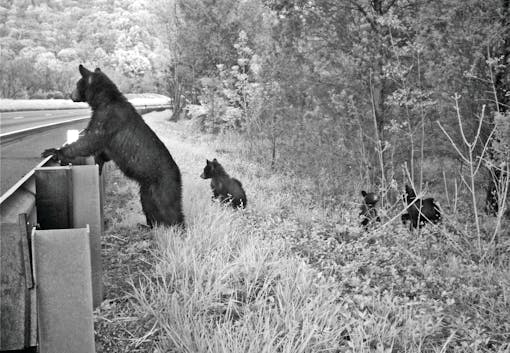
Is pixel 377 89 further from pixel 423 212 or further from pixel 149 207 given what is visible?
pixel 149 207

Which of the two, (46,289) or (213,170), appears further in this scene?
(213,170)

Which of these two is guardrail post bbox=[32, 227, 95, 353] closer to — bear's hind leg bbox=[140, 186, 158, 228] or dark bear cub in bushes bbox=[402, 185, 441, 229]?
bear's hind leg bbox=[140, 186, 158, 228]

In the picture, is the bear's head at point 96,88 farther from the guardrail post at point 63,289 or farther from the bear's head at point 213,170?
the guardrail post at point 63,289

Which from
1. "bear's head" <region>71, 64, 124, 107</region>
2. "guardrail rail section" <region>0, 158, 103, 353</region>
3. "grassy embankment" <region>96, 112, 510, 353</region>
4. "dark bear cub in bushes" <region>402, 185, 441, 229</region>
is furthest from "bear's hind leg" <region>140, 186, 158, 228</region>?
"dark bear cub in bushes" <region>402, 185, 441, 229</region>

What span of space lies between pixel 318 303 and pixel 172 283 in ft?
3.81

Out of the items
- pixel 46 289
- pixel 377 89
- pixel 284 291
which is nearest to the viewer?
pixel 46 289

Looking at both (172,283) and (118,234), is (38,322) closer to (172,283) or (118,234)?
(172,283)

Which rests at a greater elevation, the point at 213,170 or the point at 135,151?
the point at 135,151

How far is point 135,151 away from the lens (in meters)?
5.44

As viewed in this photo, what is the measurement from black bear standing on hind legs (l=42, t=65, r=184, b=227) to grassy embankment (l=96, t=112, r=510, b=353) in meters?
0.31

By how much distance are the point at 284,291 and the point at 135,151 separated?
8.16ft

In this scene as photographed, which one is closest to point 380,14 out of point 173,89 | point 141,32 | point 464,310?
point 464,310

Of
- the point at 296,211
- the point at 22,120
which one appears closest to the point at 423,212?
the point at 296,211

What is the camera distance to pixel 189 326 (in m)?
3.16
